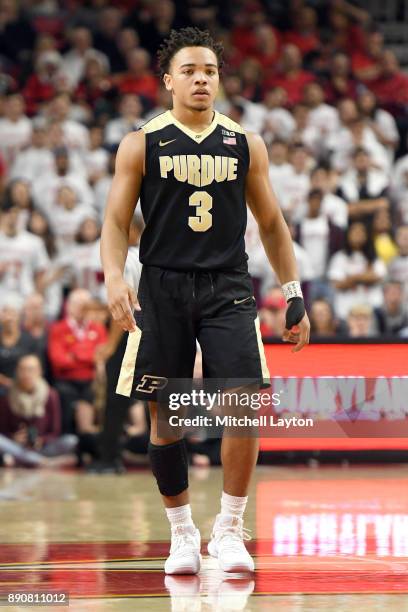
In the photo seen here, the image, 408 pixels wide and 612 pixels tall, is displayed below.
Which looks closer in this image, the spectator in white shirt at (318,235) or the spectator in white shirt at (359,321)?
the spectator in white shirt at (359,321)

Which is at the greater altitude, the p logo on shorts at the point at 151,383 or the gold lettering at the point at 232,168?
the gold lettering at the point at 232,168

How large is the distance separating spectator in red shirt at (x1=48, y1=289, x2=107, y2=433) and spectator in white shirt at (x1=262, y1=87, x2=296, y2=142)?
397 centimetres

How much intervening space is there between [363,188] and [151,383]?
9.17 meters

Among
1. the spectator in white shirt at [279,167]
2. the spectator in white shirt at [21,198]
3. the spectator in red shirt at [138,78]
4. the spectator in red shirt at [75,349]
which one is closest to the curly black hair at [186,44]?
the spectator in red shirt at [75,349]

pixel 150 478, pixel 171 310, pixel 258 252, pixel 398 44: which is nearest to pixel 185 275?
pixel 171 310

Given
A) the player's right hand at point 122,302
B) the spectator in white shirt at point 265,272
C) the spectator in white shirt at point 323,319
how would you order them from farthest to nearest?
the spectator in white shirt at point 265,272
the spectator in white shirt at point 323,319
the player's right hand at point 122,302

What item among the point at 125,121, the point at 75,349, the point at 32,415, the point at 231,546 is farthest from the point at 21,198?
the point at 231,546

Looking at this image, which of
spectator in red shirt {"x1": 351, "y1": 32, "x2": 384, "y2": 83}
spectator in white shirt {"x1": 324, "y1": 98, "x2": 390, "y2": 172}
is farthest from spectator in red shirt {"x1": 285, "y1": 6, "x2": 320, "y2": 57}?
spectator in white shirt {"x1": 324, "y1": 98, "x2": 390, "y2": 172}

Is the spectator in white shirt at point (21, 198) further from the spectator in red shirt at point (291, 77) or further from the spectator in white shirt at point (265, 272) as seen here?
the spectator in red shirt at point (291, 77)

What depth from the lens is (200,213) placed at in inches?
221

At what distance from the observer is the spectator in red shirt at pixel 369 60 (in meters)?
17.5

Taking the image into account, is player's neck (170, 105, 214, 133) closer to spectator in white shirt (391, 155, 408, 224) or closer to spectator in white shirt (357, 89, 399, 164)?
spectator in white shirt (391, 155, 408, 224)

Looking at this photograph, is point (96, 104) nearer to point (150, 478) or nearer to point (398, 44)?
point (398, 44)

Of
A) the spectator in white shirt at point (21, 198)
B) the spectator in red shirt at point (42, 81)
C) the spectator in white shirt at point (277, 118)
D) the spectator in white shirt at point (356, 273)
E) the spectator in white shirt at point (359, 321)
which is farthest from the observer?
the spectator in red shirt at point (42, 81)
